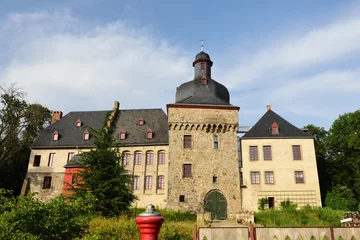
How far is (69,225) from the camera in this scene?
7.24 m

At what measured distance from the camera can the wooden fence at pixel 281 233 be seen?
21.4 ft

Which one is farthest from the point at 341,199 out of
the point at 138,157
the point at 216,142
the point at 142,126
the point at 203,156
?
the point at 142,126

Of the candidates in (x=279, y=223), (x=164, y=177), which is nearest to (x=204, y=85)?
(x=164, y=177)

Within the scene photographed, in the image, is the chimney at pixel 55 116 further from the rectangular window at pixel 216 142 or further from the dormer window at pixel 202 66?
the rectangular window at pixel 216 142

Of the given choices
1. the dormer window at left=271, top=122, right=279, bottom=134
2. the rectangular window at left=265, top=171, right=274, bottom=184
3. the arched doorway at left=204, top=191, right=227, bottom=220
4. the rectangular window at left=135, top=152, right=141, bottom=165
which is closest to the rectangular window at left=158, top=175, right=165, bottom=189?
the rectangular window at left=135, top=152, right=141, bottom=165

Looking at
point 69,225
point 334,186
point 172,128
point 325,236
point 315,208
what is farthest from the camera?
point 334,186

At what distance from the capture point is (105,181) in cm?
1587

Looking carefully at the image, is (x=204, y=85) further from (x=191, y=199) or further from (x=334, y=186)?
(x=334, y=186)

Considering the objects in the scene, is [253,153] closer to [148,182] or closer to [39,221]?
[148,182]

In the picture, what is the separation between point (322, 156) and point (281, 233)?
105 feet

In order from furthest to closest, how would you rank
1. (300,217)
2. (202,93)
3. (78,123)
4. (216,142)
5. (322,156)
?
(322,156) < (78,123) < (202,93) < (216,142) < (300,217)

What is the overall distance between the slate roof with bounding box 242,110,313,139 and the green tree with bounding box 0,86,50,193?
2131 centimetres

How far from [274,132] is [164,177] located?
10749mm

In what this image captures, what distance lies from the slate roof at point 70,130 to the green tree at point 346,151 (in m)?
24.3
